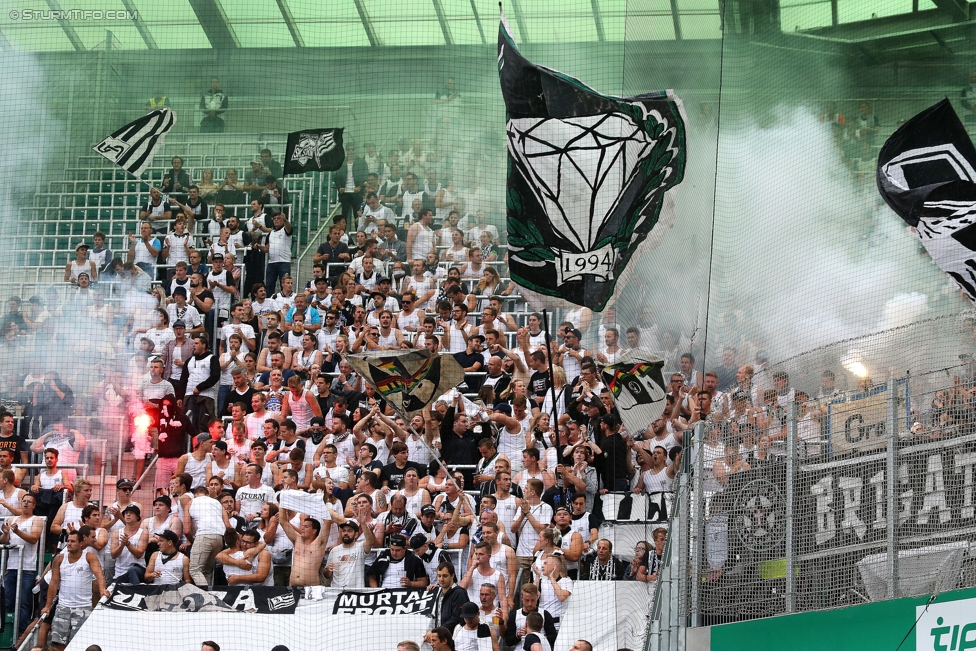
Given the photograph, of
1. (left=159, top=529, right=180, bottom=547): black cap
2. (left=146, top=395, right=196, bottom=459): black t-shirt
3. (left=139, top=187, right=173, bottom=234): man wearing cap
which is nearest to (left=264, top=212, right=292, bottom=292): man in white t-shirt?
(left=139, top=187, right=173, bottom=234): man wearing cap

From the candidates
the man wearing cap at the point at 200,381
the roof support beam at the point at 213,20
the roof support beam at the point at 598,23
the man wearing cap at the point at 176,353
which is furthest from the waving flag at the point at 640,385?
the roof support beam at the point at 213,20

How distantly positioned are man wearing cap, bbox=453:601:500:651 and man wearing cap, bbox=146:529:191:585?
204cm

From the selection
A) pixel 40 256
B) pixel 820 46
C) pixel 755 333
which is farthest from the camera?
pixel 40 256

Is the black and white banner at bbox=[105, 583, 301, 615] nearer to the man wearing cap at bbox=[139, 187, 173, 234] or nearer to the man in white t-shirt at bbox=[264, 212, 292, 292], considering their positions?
the man in white t-shirt at bbox=[264, 212, 292, 292]

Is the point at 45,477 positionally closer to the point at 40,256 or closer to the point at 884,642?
the point at 40,256

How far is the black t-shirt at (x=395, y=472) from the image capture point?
9.17 metres

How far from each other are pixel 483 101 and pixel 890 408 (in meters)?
10.1

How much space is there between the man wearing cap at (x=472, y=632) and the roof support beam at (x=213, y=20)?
9409 mm

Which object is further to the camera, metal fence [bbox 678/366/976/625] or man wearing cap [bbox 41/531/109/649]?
man wearing cap [bbox 41/531/109/649]

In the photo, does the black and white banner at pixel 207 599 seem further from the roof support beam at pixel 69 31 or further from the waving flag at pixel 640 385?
the roof support beam at pixel 69 31

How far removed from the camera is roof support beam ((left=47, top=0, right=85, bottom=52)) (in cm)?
1552

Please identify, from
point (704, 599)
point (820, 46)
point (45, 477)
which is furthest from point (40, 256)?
point (704, 599)

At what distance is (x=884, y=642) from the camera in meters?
4.70

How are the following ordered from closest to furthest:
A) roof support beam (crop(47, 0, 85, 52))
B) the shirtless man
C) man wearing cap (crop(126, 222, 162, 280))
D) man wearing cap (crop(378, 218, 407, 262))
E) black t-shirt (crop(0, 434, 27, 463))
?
the shirtless man, black t-shirt (crop(0, 434, 27, 463)), man wearing cap (crop(378, 218, 407, 262)), man wearing cap (crop(126, 222, 162, 280)), roof support beam (crop(47, 0, 85, 52))
